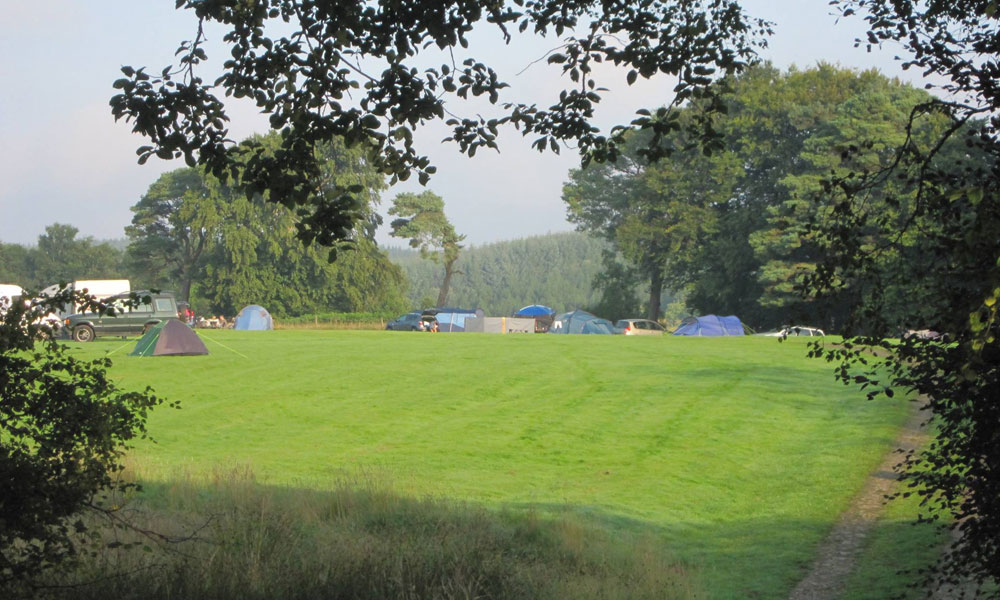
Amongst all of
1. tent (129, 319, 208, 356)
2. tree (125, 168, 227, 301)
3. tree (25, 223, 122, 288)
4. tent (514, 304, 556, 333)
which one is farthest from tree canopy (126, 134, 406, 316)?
tent (129, 319, 208, 356)

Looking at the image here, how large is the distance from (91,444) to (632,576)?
6191mm

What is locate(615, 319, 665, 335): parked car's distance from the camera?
6869cm

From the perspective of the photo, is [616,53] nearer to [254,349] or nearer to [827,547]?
[827,547]

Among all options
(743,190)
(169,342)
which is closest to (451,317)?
(743,190)

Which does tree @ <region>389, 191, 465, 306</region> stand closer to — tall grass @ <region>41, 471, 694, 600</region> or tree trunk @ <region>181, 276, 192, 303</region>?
tree trunk @ <region>181, 276, 192, 303</region>

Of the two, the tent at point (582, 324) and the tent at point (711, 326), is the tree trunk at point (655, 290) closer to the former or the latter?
the tent at point (582, 324)

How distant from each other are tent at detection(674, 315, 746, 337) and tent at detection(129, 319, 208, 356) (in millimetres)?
34597

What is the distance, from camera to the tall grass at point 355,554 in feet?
29.9

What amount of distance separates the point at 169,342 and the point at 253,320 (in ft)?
126

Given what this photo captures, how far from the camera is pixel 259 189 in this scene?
740cm

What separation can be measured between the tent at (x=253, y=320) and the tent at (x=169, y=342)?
37.0 meters

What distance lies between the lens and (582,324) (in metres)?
70.9

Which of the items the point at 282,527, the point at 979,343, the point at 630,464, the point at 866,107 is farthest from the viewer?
the point at 866,107

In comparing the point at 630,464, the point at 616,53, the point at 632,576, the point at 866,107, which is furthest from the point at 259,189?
the point at 866,107
